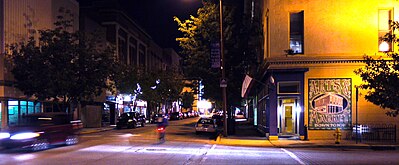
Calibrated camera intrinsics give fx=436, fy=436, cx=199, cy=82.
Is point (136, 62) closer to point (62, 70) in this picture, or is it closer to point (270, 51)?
point (62, 70)

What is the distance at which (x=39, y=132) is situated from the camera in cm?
1908

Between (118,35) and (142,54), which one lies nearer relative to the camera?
(118,35)

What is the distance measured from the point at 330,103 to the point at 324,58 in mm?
2745

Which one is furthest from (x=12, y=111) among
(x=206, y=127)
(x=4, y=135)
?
(x=206, y=127)

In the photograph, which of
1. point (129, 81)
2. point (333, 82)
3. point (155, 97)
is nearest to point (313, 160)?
point (333, 82)

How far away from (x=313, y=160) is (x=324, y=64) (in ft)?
35.5

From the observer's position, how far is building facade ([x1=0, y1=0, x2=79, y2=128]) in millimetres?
29797

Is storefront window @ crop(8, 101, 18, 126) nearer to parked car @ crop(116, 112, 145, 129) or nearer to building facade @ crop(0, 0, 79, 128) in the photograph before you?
building facade @ crop(0, 0, 79, 128)

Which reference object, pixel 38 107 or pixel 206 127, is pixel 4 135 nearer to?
pixel 38 107

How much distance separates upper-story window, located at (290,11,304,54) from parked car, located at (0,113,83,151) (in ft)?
45.4

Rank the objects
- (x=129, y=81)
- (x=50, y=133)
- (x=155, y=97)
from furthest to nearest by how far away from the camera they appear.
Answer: (x=155, y=97), (x=129, y=81), (x=50, y=133)

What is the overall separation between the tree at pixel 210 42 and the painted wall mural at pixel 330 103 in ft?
26.3

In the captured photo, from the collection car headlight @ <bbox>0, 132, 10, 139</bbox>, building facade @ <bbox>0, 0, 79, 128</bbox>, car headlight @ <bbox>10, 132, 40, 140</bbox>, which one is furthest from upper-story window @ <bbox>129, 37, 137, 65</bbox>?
car headlight @ <bbox>10, 132, 40, 140</bbox>

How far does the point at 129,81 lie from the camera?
57.3 meters
